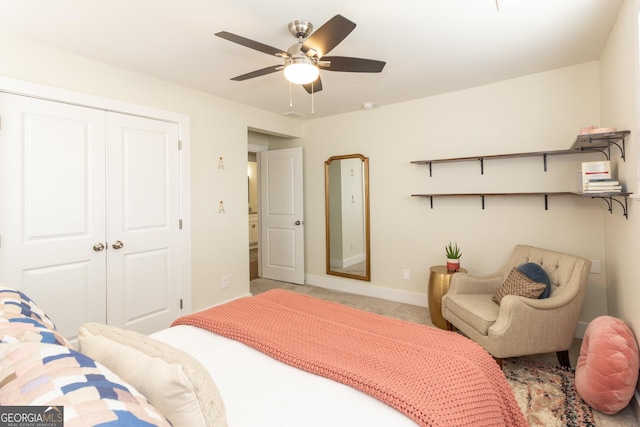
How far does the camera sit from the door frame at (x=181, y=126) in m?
2.41

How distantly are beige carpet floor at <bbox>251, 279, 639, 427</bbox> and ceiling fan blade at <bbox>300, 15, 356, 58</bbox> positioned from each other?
2.58 m

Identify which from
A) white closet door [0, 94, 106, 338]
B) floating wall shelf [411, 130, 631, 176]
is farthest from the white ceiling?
floating wall shelf [411, 130, 631, 176]

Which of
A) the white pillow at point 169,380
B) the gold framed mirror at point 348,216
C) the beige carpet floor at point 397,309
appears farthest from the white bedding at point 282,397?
the gold framed mirror at point 348,216

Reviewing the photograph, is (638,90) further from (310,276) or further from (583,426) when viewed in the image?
(310,276)

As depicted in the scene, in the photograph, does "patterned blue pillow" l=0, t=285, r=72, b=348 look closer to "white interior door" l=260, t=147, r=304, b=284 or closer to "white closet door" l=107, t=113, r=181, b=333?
"white closet door" l=107, t=113, r=181, b=333

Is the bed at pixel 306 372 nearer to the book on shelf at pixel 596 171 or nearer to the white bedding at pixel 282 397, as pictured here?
the white bedding at pixel 282 397

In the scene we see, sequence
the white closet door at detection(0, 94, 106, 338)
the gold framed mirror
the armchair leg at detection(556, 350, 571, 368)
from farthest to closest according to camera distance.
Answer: the gold framed mirror
the armchair leg at detection(556, 350, 571, 368)
the white closet door at detection(0, 94, 106, 338)

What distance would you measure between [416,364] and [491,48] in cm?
243

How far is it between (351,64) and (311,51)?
1.02 ft

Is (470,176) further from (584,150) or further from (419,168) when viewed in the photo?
(584,150)

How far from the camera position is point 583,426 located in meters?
1.76

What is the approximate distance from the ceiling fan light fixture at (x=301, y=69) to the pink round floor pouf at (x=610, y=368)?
2.30 m

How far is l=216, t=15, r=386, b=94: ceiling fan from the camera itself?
1.67 meters

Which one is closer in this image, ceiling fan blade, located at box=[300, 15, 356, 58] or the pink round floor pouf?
ceiling fan blade, located at box=[300, 15, 356, 58]
